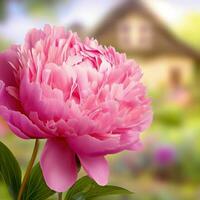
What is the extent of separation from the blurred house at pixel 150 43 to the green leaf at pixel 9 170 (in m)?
2.27

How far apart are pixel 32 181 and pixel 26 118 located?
5cm

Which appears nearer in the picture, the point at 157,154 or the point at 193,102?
the point at 157,154

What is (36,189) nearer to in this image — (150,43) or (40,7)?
(40,7)

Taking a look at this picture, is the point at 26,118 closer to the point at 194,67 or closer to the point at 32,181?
the point at 32,181

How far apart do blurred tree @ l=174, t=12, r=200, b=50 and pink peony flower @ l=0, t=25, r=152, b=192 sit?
2.27 m

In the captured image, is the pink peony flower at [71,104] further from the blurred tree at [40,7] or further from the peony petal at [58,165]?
the blurred tree at [40,7]

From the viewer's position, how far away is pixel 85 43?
27 centimetres

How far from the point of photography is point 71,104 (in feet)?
0.77

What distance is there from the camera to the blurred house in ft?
8.31

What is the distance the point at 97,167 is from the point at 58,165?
0.02m

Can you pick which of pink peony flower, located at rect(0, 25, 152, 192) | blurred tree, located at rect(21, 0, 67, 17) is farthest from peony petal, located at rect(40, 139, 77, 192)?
blurred tree, located at rect(21, 0, 67, 17)

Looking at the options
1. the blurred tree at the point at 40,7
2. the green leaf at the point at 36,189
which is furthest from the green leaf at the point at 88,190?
the blurred tree at the point at 40,7

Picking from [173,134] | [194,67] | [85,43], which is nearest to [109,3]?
[194,67]

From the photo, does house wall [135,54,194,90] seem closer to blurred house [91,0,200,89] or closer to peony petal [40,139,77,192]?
blurred house [91,0,200,89]
